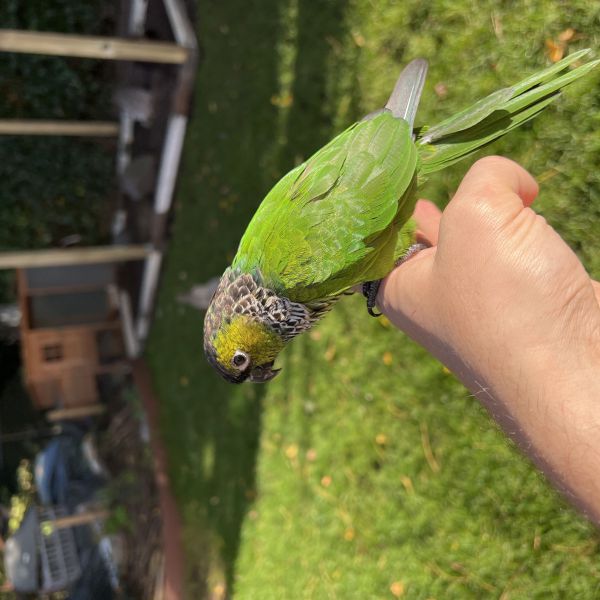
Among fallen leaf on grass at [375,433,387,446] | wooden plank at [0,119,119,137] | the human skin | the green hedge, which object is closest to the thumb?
the human skin

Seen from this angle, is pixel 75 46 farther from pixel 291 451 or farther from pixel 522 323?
pixel 522 323

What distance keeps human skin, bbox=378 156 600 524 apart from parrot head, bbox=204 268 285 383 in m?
0.65

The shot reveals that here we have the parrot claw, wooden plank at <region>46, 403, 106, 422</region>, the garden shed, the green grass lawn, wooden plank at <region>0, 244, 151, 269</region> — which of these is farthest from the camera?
wooden plank at <region>46, 403, 106, 422</region>

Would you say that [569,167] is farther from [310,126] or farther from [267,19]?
[267,19]

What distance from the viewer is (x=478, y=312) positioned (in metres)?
1.55

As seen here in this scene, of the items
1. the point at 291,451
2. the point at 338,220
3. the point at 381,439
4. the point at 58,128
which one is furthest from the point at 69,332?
the point at 338,220

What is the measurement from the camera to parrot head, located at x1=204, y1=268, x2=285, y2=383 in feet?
6.59

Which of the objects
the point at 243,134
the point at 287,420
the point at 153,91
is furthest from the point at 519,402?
the point at 153,91

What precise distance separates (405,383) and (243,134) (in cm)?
275

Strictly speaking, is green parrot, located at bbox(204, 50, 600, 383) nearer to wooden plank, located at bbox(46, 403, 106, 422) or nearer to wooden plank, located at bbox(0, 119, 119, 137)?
wooden plank, located at bbox(0, 119, 119, 137)

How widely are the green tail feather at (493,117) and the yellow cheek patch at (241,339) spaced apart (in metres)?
0.94

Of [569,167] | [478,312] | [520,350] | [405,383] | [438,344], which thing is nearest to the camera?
[520,350]

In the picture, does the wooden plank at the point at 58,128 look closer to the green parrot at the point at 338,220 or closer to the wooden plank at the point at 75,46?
the wooden plank at the point at 75,46

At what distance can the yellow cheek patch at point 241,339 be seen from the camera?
201cm
